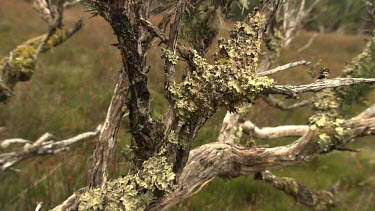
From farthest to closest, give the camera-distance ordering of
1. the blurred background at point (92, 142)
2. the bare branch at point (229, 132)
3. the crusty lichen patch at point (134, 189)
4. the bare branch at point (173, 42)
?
the blurred background at point (92, 142) → the bare branch at point (229, 132) → the crusty lichen patch at point (134, 189) → the bare branch at point (173, 42)

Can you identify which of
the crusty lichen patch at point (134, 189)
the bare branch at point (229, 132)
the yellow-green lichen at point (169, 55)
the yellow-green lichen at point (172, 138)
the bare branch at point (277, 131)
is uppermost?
the bare branch at point (277, 131)

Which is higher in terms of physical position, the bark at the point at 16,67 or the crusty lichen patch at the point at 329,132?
the bark at the point at 16,67

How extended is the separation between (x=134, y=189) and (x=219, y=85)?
2.71 ft

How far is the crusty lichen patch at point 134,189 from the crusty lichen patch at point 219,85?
357mm

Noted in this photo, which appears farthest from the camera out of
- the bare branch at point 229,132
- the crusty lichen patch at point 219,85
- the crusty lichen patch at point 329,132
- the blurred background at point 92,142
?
the blurred background at point 92,142

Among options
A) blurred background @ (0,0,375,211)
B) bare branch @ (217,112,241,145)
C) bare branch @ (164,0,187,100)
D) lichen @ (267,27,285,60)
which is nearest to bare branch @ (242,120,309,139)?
blurred background @ (0,0,375,211)

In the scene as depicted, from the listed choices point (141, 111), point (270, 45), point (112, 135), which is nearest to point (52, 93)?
point (270, 45)

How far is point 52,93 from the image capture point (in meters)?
6.77

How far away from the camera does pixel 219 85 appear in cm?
195

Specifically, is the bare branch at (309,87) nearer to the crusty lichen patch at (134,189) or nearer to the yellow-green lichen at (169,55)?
the yellow-green lichen at (169,55)

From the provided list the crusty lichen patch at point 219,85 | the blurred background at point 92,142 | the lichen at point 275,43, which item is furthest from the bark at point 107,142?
the lichen at point 275,43

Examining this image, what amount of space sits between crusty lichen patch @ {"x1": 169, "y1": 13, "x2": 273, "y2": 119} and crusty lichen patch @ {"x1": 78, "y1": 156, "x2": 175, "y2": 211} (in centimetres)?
36

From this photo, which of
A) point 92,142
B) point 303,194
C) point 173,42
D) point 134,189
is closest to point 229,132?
point 303,194

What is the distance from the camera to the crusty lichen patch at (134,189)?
2.07 metres
